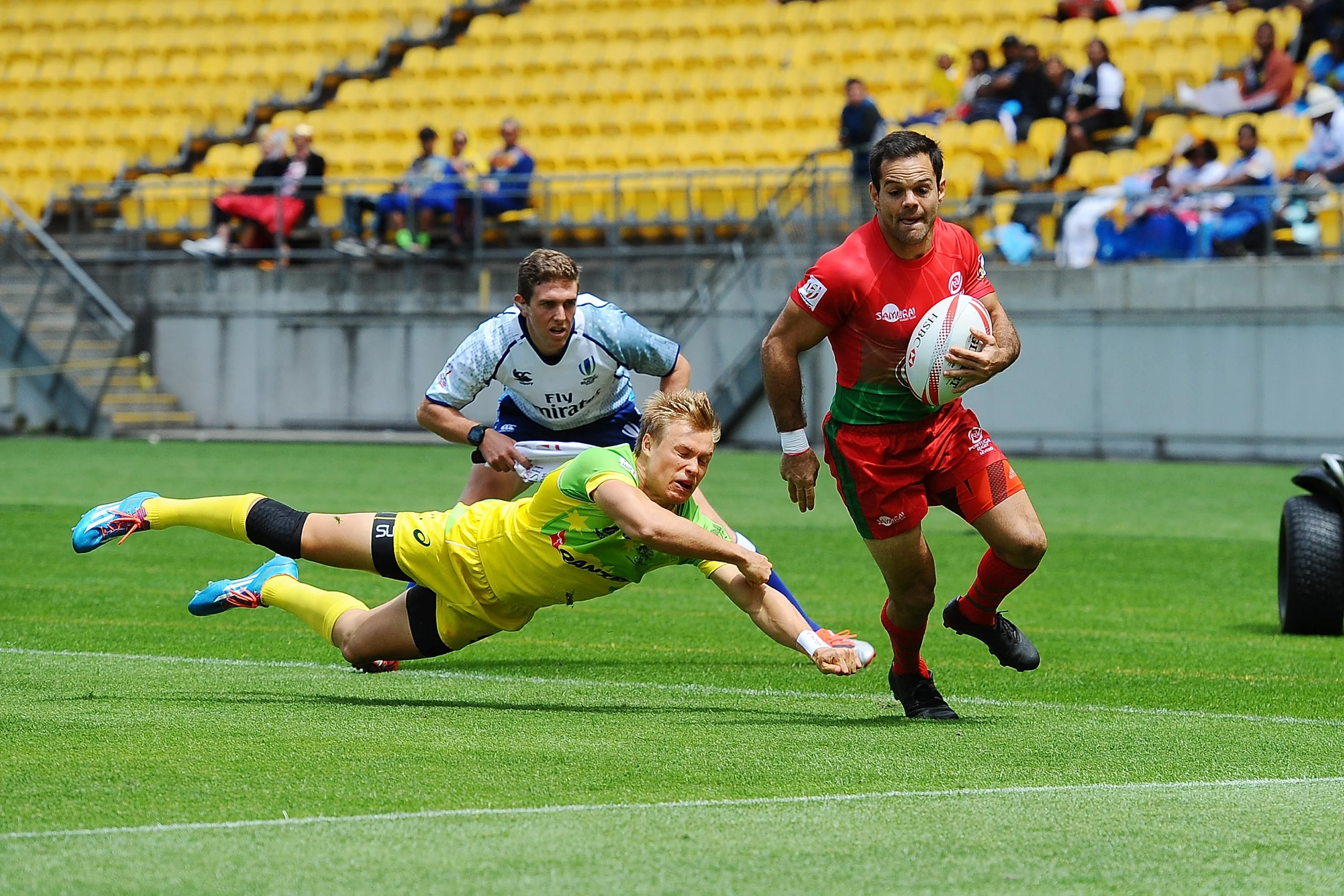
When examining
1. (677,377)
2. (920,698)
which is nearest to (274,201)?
(677,377)

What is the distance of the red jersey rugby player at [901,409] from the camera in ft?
22.5

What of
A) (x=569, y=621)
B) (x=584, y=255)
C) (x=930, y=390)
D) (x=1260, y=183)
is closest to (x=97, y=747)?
(x=930, y=390)

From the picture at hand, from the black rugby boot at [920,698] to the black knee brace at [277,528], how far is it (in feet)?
7.59

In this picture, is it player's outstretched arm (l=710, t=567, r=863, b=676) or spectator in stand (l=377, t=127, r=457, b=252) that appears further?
spectator in stand (l=377, t=127, r=457, b=252)

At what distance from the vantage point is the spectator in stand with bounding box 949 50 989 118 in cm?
2280

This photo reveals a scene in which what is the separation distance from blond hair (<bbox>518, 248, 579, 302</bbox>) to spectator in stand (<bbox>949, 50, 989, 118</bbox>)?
1491 centimetres

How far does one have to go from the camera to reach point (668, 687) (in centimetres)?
801

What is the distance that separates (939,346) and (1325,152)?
47.7 feet

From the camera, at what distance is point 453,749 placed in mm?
6270

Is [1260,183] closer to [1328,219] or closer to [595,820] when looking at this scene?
[1328,219]

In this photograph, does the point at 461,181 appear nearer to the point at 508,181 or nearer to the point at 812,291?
the point at 508,181

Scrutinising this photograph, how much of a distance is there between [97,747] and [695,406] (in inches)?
88.9

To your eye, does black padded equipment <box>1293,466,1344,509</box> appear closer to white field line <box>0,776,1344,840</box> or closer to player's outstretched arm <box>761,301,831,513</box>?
player's outstretched arm <box>761,301,831,513</box>

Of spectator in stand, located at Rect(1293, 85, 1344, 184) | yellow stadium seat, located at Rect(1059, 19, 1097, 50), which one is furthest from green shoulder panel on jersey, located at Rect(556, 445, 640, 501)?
yellow stadium seat, located at Rect(1059, 19, 1097, 50)
